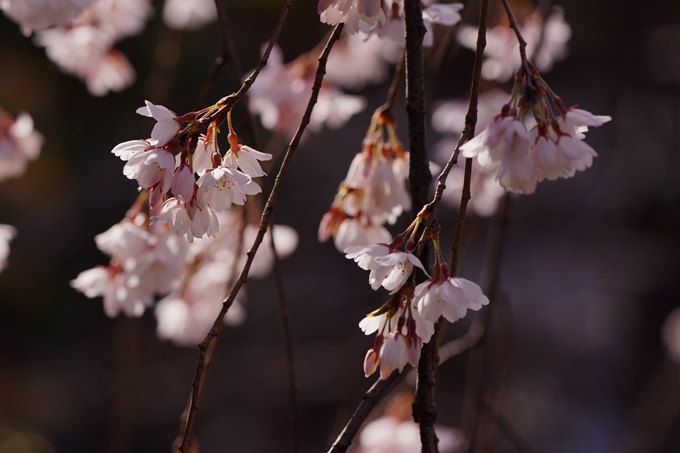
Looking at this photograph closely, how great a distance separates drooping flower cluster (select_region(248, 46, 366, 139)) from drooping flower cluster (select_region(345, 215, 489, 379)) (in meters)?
0.78

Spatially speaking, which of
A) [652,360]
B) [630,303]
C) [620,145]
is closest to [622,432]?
[652,360]

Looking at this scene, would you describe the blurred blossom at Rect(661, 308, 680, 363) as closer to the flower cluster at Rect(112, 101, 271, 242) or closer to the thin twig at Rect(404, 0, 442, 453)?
the thin twig at Rect(404, 0, 442, 453)

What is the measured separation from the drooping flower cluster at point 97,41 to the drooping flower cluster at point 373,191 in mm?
803

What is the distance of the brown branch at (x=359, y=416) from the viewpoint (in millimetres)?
582

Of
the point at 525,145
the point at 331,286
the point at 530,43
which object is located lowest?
the point at 331,286

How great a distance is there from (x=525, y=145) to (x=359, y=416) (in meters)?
0.31

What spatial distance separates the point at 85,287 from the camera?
3.53ft

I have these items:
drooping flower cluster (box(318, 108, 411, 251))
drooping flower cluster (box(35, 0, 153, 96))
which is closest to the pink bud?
drooping flower cluster (box(318, 108, 411, 251))

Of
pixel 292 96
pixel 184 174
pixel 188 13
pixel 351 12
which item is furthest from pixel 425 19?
pixel 188 13

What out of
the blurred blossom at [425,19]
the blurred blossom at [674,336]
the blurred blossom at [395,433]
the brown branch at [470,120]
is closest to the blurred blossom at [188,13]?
the blurred blossom at [425,19]

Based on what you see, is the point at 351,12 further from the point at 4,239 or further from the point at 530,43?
the point at 530,43

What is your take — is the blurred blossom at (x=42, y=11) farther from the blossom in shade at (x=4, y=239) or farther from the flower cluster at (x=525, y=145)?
the flower cluster at (x=525, y=145)

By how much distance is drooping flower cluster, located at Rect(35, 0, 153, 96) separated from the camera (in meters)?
1.39

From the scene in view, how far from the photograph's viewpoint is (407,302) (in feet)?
1.92
